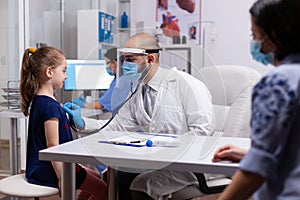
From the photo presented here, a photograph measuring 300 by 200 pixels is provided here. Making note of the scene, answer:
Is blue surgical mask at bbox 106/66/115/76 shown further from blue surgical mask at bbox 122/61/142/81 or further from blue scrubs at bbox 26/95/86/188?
blue scrubs at bbox 26/95/86/188

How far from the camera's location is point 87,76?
8.63 ft

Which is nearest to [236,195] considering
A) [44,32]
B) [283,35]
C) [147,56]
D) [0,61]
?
[283,35]

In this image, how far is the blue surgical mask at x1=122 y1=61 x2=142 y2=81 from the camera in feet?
5.44

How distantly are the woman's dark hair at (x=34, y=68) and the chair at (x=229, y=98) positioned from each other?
0.71m

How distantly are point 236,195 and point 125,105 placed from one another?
1156mm

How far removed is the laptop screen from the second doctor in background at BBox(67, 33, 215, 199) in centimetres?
18

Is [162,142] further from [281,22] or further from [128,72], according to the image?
[281,22]

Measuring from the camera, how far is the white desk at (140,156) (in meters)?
1.17

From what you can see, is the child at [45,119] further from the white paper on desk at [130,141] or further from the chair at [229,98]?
the chair at [229,98]

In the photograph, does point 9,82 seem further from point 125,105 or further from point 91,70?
point 125,105

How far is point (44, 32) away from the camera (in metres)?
3.67

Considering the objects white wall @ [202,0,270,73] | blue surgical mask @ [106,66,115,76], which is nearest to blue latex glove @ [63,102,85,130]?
blue surgical mask @ [106,66,115,76]

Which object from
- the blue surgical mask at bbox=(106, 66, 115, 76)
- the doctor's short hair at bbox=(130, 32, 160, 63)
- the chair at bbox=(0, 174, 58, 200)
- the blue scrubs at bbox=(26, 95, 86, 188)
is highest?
the doctor's short hair at bbox=(130, 32, 160, 63)

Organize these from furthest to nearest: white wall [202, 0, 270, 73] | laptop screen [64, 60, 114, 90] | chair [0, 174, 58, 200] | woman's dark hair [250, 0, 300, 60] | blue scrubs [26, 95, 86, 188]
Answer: white wall [202, 0, 270, 73] → laptop screen [64, 60, 114, 90] → blue scrubs [26, 95, 86, 188] → chair [0, 174, 58, 200] → woman's dark hair [250, 0, 300, 60]
